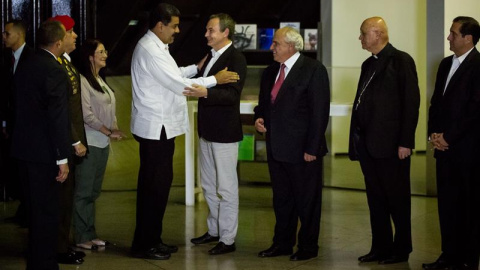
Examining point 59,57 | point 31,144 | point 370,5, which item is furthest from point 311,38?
point 31,144

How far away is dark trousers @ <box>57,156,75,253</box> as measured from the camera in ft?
19.3

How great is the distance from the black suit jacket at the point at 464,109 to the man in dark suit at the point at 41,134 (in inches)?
91.5

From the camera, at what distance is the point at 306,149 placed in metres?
6.34

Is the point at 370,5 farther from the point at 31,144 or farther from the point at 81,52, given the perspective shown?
the point at 31,144

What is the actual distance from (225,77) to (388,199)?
134cm

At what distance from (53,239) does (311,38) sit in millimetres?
5956

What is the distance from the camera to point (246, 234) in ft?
24.3

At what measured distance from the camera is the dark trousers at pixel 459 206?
600 centimetres

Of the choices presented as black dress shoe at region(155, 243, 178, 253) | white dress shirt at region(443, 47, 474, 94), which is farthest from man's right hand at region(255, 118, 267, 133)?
white dress shirt at region(443, 47, 474, 94)

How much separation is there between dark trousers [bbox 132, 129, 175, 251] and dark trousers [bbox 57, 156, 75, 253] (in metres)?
0.52

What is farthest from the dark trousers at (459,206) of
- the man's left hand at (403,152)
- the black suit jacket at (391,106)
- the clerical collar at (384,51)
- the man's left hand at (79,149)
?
the man's left hand at (79,149)

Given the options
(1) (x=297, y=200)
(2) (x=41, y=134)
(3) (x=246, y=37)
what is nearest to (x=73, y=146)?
(2) (x=41, y=134)

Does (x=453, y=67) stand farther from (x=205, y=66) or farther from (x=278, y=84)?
(x=205, y=66)

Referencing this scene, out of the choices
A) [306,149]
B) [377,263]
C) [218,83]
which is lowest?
[377,263]
